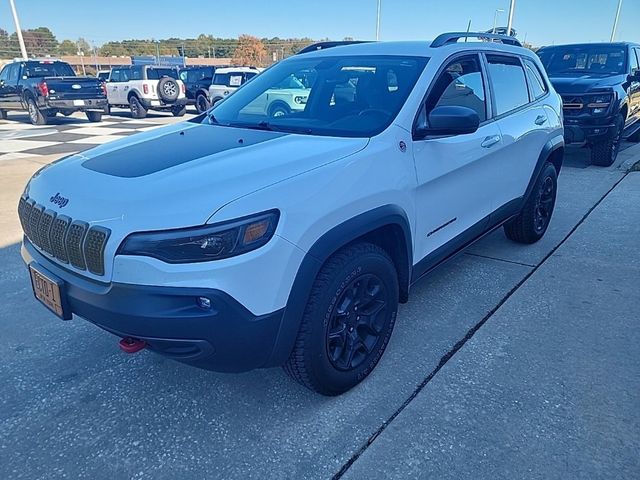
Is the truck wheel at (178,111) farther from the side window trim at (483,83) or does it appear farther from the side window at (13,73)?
the side window trim at (483,83)

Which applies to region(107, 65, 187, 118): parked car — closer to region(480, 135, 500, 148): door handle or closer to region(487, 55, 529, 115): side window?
region(487, 55, 529, 115): side window

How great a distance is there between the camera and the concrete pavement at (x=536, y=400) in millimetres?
2068

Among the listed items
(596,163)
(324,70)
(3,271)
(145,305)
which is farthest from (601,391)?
(596,163)

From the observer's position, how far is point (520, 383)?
8.47ft

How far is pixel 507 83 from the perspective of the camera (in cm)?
380

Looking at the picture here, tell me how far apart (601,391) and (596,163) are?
22.2 ft

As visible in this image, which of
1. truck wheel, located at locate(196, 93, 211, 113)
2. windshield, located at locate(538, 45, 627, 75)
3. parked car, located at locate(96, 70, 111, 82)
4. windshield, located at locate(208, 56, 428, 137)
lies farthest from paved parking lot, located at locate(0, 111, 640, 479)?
parked car, located at locate(96, 70, 111, 82)

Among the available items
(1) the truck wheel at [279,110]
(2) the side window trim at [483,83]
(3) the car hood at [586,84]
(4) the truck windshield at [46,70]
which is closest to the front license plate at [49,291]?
(1) the truck wheel at [279,110]

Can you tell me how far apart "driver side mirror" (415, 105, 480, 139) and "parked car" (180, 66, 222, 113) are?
52.6 feet

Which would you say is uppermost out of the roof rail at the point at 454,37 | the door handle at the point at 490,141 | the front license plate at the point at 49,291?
the roof rail at the point at 454,37

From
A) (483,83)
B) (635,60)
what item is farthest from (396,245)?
(635,60)

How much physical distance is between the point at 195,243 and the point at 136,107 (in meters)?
16.5

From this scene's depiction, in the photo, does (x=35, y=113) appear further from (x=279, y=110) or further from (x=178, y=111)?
(x=279, y=110)

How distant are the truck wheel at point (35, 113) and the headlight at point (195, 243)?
14.8 m
